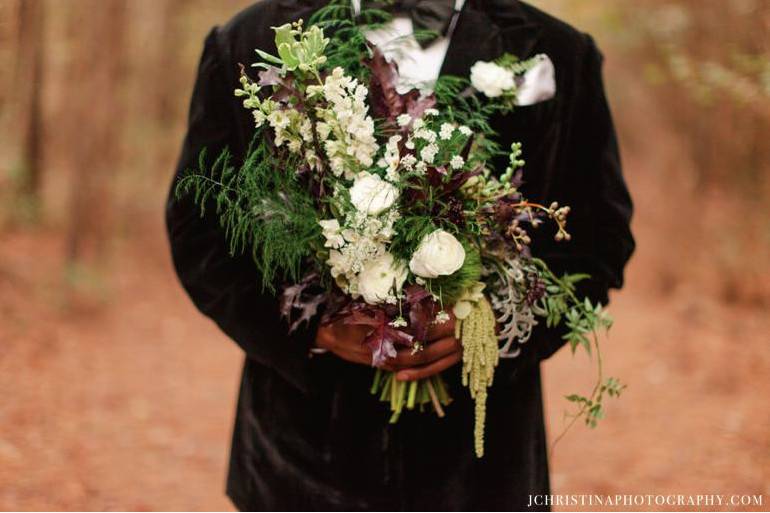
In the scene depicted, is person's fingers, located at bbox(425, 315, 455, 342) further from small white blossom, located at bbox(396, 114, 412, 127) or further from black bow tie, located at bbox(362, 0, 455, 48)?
black bow tie, located at bbox(362, 0, 455, 48)

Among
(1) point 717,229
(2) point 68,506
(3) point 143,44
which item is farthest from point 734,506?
(3) point 143,44

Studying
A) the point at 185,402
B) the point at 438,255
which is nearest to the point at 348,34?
the point at 438,255

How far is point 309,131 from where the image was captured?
1799 millimetres

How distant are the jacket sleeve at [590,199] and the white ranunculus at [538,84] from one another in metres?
0.10

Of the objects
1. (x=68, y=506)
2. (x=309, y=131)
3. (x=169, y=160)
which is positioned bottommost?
(x=169, y=160)

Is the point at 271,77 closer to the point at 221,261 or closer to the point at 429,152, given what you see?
the point at 429,152

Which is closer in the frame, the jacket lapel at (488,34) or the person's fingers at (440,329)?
the person's fingers at (440,329)

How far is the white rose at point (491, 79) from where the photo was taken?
6.94 feet

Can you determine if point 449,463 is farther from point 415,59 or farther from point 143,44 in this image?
point 143,44

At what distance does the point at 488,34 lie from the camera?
7.43 ft

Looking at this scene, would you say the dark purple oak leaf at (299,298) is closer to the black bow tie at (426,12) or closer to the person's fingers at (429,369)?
the person's fingers at (429,369)

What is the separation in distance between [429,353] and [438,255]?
0.37 meters

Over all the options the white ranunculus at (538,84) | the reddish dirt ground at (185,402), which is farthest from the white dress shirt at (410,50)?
the reddish dirt ground at (185,402)

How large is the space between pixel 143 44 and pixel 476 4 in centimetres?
1362
